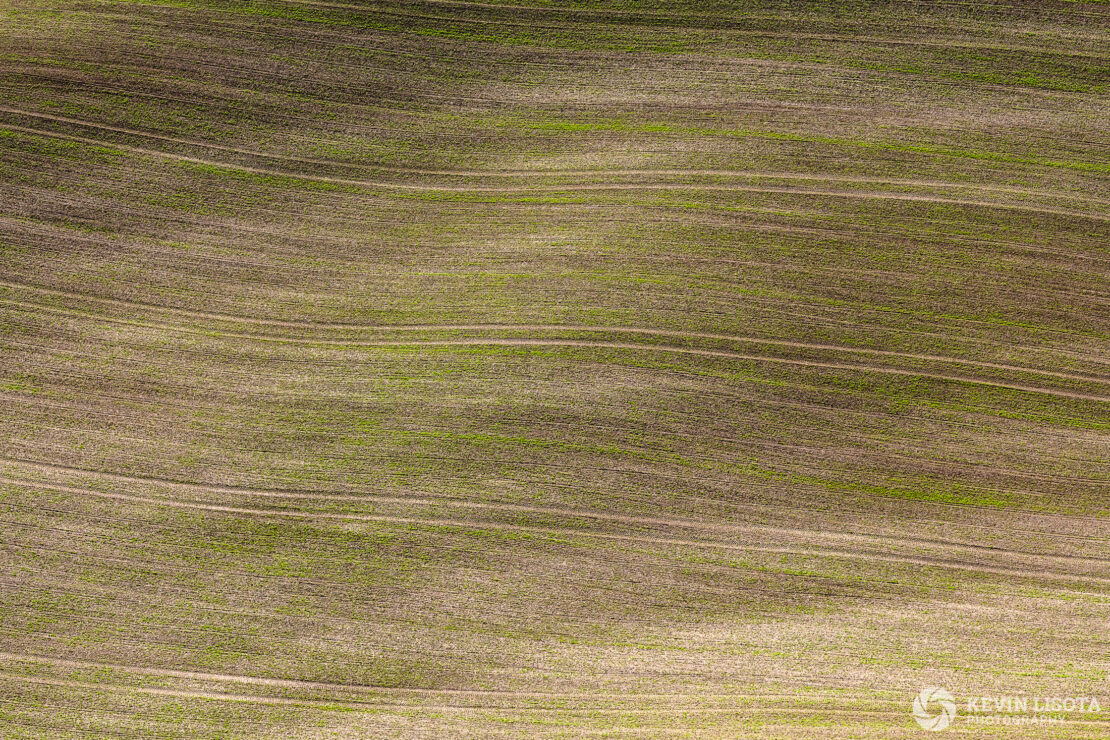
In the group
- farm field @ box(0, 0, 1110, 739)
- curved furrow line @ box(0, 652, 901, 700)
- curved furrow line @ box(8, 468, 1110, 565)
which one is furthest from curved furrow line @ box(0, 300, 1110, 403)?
curved furrow line @ box(0, 652, 901, 700)

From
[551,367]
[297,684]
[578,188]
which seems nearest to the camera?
[297,684]

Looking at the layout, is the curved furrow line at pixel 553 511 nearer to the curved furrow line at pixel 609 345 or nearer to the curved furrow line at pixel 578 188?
the curved furrow line at pixel 609 345

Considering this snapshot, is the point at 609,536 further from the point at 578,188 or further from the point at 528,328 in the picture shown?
the point at 578,188

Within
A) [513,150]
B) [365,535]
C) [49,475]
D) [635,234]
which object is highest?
[513,150]

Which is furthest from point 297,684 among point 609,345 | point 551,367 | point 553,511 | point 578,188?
point 578,188

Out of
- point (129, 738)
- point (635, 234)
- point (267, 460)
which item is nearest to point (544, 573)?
point (267, 460)

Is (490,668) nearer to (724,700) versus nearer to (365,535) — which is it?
(365,535)

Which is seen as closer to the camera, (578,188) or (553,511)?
(553,511)
